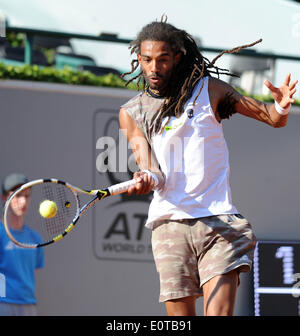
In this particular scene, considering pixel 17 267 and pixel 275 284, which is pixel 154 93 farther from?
pixel 275 284

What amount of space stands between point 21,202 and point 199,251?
2648mm

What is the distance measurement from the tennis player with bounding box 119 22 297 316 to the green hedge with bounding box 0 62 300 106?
3538mm

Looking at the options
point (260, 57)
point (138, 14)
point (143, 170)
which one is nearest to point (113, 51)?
point (138, 14)

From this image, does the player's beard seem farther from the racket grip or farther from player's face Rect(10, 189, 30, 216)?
player's face Rect(10, 189, 30, 216)

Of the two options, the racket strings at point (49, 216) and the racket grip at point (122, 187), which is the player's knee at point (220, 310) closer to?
the racket grip at point (122, 187)

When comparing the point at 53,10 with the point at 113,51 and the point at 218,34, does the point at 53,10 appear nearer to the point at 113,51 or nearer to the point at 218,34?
the point at 113,51

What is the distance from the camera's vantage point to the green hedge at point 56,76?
7.45 meters

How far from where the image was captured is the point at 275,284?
7.35 m

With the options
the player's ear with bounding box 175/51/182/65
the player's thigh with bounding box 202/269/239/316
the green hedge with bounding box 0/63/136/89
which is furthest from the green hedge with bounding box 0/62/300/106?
the player's thigh with bounding box 202/269/239/316

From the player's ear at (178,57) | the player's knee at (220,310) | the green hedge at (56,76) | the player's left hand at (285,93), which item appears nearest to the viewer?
the player's knee at (220,310)

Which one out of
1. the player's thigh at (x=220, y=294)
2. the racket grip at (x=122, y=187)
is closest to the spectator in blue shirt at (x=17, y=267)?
the racket grip at (x=122, y=187)

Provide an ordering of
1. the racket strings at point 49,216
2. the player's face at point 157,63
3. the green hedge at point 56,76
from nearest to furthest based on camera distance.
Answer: the player's face at point 157,63, the racket strings at point 49,216, the green hedge at point 56,76

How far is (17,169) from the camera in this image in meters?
7.22
